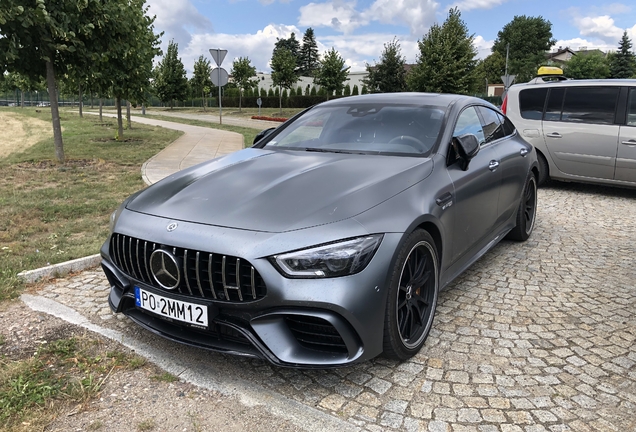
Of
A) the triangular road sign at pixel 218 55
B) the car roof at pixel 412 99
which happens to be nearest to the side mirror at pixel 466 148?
the car roof at pixel 412 99

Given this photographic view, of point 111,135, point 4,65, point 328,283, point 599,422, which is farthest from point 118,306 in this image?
point 111,135

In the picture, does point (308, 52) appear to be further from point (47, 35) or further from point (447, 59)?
point (47, 35)

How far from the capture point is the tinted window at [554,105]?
26.2ft

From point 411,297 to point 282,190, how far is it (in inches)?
37.6

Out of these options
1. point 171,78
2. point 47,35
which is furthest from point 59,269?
point 171,78

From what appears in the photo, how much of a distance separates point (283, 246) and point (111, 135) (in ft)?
55.4

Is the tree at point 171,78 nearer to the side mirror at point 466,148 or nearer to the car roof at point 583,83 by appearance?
the car roof at point 583,83

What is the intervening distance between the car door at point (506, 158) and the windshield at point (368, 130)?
880 millimetres

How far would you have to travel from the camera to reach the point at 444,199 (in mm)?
3104

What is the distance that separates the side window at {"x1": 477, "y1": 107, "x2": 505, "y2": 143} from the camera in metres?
4.34

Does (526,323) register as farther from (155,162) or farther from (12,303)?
(155,162)

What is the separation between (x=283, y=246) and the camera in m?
2.34

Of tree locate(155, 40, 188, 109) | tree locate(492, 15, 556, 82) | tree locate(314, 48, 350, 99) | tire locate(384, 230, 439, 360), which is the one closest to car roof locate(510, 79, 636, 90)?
tire locate(384, 230, 439, 360)

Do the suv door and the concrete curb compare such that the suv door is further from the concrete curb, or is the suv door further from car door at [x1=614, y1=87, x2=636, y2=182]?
the concrete curb
